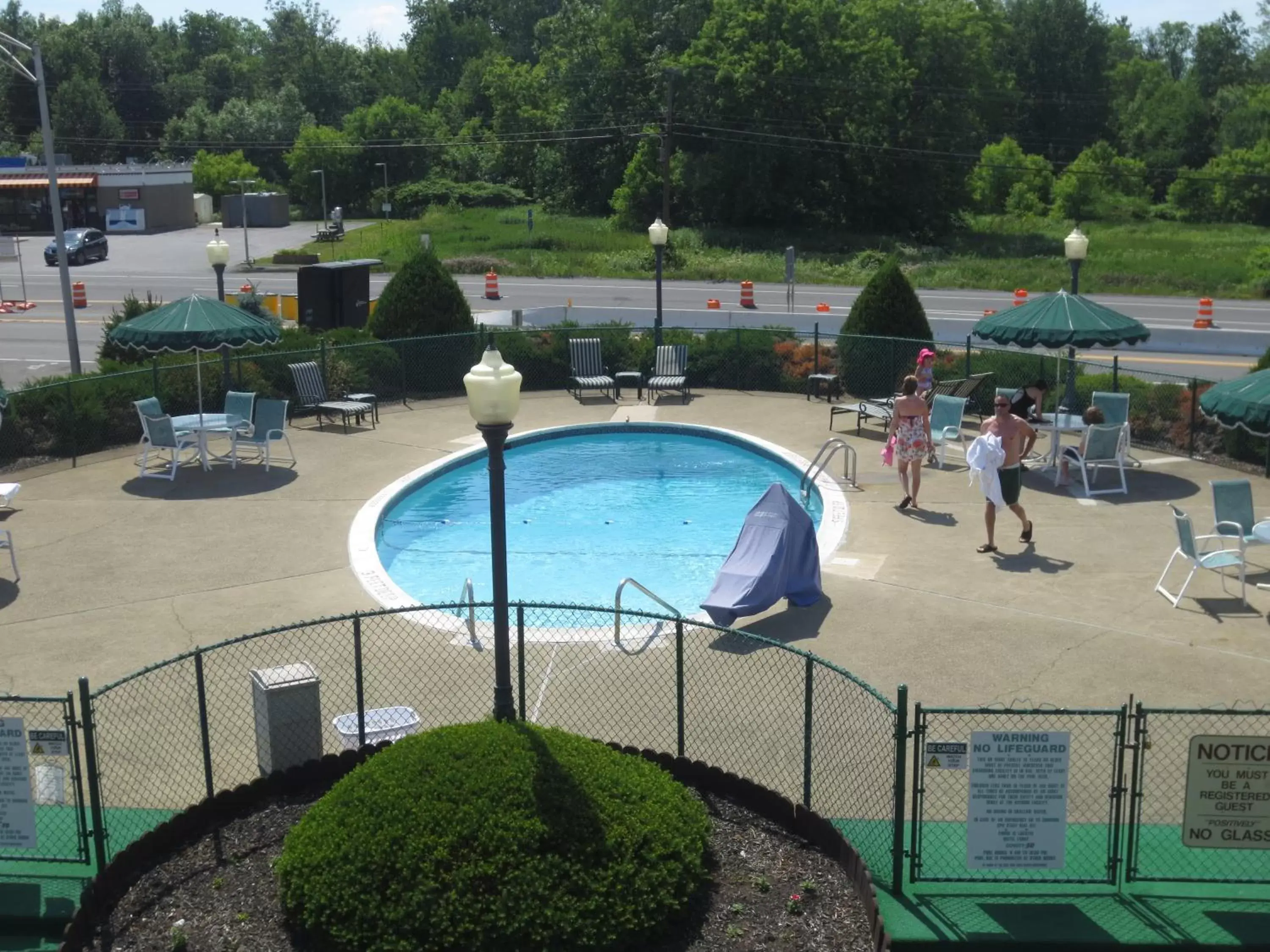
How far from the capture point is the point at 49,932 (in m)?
8.19

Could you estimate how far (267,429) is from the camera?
1950cm

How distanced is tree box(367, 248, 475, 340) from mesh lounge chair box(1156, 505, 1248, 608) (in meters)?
14.9

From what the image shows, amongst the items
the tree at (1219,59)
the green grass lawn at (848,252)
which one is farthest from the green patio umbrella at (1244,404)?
the tree at (1219,59)

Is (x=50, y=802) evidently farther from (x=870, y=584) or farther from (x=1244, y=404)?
(x=1244, y=404)

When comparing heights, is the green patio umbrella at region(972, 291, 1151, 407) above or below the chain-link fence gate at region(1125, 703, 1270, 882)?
above

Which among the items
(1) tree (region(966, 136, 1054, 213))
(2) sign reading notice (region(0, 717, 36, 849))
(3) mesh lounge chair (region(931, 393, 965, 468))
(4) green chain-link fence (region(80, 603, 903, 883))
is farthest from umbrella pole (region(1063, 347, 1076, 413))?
(1) tree (region(966, 136, 1054, 213))

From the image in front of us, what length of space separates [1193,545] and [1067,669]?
255 cm

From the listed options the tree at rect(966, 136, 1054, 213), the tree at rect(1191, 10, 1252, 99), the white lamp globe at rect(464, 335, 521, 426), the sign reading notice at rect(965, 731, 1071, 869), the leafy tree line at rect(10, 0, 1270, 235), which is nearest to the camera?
the sign reading notice at rect(965, 731, 1071, 869)

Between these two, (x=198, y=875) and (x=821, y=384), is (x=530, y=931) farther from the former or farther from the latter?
(x=821, y=384)

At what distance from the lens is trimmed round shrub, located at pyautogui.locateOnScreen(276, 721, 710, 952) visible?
7.13 meters

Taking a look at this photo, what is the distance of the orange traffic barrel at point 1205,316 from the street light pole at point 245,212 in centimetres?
3054

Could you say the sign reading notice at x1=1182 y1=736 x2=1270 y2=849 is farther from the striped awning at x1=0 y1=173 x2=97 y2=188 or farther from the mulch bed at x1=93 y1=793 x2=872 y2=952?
the striped awning at x1=0 y1=173 x2=97 y2=188

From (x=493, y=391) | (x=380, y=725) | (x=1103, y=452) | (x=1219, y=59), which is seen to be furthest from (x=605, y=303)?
(x=1219, y=59)

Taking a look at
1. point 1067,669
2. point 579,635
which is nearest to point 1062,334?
point 1067,669
